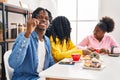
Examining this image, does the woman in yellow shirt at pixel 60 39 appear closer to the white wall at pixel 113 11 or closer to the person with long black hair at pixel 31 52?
the person with long black hair at pixel 31 52

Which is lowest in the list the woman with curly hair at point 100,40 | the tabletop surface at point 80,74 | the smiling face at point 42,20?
the tabletop surface at point 80,74

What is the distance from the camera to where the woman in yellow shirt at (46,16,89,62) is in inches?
73.1

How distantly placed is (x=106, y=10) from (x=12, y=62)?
286cm

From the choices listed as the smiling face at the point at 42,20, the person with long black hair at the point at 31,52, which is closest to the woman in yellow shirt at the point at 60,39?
the person with long black hair at the point at 31,52

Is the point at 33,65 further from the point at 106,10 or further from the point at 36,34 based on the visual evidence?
the point at 106,10

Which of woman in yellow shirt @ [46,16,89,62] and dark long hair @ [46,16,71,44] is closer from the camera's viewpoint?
woman in yellow shirt @ [46,16,89,62]

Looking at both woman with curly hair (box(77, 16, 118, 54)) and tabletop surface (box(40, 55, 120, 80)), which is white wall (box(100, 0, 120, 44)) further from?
tabletop surface (box(40, 55, 120, 80))

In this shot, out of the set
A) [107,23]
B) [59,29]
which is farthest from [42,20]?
[107,23]

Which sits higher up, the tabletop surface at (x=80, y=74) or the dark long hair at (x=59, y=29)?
the dark long hair at (x=59, y=29)

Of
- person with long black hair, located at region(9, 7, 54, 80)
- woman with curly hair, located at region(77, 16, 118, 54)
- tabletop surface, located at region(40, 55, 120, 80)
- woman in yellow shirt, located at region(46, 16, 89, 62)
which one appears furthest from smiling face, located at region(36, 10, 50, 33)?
woman with curly hair, located at region(77, 16, 118, 54)

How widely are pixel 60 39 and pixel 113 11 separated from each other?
2093 mm

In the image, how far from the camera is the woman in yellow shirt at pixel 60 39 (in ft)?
6.09

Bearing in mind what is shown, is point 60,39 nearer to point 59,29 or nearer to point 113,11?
point 59,29

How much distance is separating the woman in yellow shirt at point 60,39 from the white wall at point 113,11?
72.1 inches
